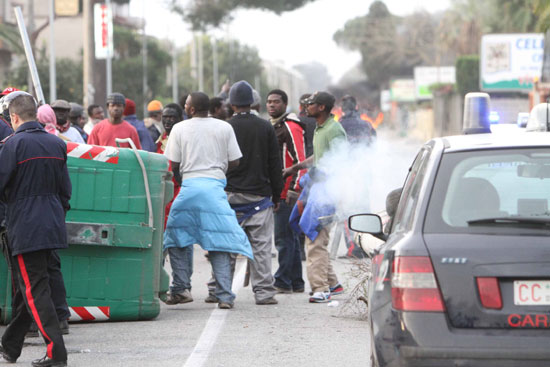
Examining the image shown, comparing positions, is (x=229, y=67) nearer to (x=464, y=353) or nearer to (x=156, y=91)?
(x=156, y=91)

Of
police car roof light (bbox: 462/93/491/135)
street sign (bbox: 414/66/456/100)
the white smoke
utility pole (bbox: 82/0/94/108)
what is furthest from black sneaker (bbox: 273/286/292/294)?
street sign (bbox: 414/66/456/100)

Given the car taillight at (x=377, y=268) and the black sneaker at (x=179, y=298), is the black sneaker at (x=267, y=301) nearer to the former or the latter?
the black sneaker at (x=179, y=298)

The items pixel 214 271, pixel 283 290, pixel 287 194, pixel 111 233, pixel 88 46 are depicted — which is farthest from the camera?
pixel 88 46

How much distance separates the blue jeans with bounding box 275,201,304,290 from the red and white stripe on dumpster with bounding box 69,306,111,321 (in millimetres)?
2327

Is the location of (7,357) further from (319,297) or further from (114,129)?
(114,129)

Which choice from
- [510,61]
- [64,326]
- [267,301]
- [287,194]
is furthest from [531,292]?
[510,61]

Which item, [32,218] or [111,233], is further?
[111,233]

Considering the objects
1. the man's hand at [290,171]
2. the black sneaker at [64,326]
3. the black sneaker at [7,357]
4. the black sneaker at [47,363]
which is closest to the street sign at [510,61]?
the man's hand at [290,171]

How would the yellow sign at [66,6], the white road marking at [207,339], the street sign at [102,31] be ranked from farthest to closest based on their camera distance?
the yellow sign at [66,6] → the street sign at [102,31] → the white road marking at [207,339]

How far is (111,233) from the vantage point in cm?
837

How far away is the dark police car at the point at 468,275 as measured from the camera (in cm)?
458

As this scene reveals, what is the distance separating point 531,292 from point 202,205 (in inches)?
198

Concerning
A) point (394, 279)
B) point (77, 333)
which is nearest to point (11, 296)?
point (77, 333)

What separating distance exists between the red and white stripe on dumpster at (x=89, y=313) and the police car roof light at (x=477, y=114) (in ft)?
10.1
